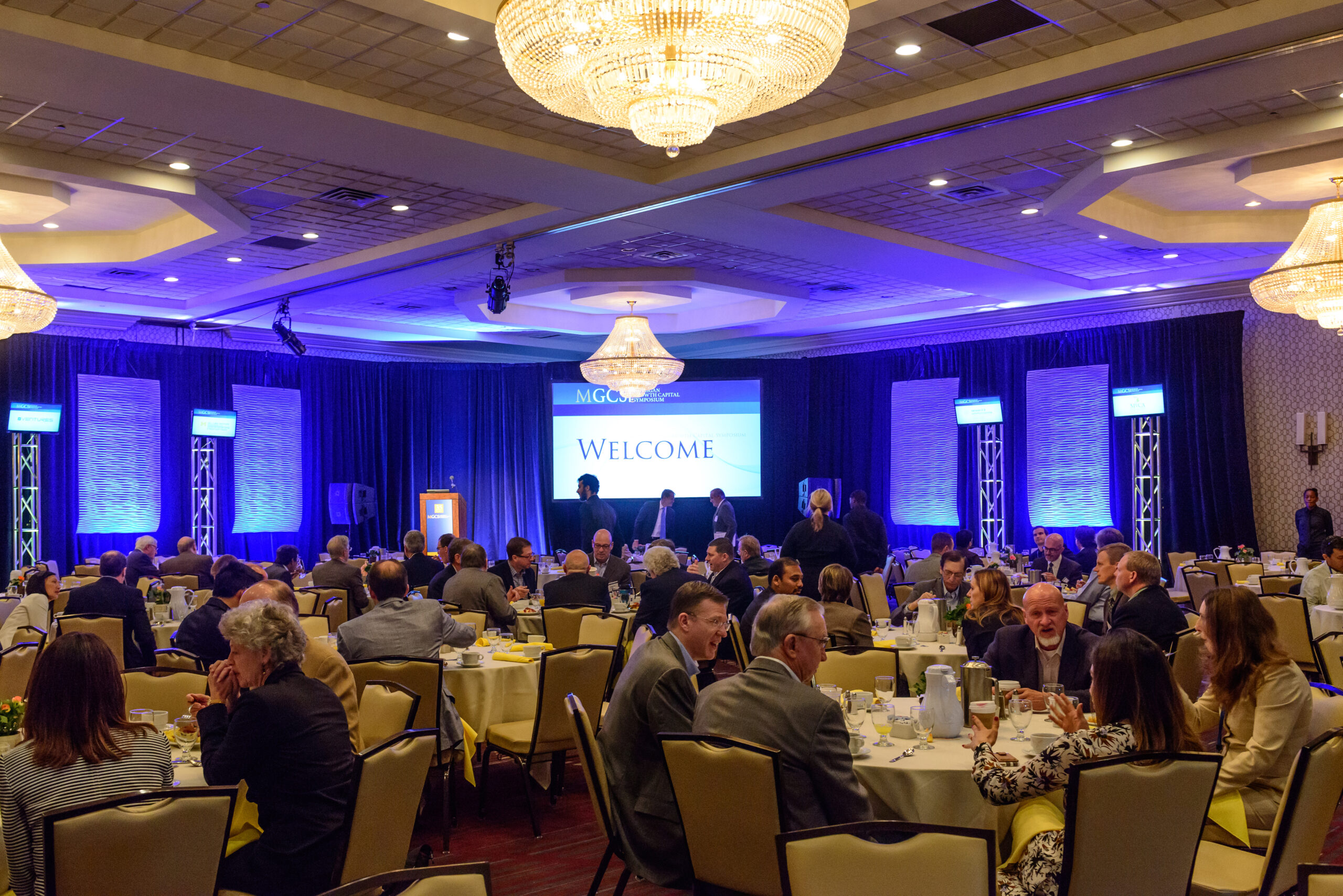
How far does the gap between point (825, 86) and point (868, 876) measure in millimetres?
5190

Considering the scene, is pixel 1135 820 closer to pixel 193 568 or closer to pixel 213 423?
pixel 193 568

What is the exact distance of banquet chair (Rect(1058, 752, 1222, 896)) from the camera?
9.42 ft

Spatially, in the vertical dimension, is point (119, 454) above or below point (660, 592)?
above

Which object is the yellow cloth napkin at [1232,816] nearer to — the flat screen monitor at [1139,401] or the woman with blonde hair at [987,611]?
the woman with blonde hair at [987,611]

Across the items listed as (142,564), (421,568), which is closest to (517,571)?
(421,568)

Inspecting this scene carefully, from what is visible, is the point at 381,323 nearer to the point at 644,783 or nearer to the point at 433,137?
the point at 433,137

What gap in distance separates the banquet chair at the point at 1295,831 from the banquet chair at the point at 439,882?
223 cm

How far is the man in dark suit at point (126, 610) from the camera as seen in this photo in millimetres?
6953

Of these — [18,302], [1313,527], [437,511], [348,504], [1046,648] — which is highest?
[18,302]

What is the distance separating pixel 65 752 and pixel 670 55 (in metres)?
2.90

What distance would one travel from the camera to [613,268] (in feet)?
39.2

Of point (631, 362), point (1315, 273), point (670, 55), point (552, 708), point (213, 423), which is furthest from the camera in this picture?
point (213, 423)

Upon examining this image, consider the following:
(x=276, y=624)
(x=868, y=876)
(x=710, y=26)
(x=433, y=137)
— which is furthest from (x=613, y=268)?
(x=868, y=876)

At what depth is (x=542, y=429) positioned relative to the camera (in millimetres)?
17625
